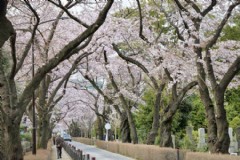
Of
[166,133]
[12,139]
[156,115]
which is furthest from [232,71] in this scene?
[156,115]

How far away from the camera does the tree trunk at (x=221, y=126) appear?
1396cm

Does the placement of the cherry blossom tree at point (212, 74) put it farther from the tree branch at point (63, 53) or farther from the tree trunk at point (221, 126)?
the tree branch at point (63, 53)

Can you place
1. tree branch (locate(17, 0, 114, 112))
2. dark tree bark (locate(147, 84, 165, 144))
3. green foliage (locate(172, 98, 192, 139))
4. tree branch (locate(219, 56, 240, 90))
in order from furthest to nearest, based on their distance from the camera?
green foliage (locate(172, 98, 192, 139)), dark tree bark (locate(147, 84, 165, 144)), tree branch (locate(219, 56, 240, 90)), tree branch (locate(17, 0, 114, 112))

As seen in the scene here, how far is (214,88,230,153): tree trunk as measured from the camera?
45.8ft

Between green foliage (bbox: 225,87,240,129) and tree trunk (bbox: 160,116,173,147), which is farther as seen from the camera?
green foliage (bbox: 225,87,240,129)

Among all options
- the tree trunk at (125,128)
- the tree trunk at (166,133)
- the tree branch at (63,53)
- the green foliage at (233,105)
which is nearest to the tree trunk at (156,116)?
the tree trunk at (166,133)

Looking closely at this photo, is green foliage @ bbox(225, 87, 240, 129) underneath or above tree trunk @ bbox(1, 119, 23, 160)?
above

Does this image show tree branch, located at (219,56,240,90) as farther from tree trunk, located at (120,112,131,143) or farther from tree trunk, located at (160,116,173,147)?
tree trunk, located at (120,112,131,143)

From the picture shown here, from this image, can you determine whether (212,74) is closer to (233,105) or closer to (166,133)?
(166,133)

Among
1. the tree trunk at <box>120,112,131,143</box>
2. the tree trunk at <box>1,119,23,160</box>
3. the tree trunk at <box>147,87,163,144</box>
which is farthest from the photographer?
the tree trunk at <box>120,112,131,143</box>

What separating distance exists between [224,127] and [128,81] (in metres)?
22.3

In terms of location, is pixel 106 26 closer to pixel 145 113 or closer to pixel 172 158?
pixel 172 158

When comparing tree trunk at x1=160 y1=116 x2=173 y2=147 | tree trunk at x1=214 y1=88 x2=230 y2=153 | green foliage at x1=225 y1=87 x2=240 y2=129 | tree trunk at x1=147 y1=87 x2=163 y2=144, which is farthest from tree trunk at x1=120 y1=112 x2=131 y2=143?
tree trunk at x1=214 y1=88 x2=230 y2=153

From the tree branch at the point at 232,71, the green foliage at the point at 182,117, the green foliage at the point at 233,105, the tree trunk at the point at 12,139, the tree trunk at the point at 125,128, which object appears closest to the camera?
the tree trunk at the point at 12,139
